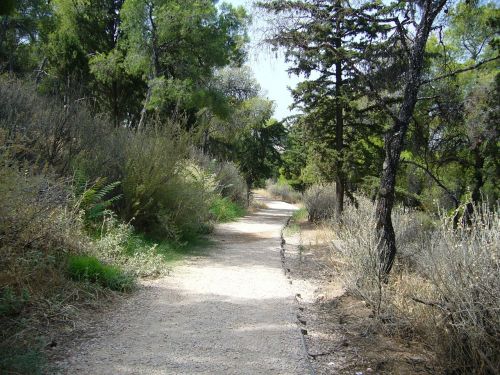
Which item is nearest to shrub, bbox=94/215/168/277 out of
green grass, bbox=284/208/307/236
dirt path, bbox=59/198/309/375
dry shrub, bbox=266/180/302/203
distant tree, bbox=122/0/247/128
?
dirt path, bbox=59/198/309/375

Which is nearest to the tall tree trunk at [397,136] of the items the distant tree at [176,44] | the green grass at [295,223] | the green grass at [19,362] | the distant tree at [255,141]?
the green grass at [19,362]

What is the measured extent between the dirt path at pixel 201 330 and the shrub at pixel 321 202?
30.6ft

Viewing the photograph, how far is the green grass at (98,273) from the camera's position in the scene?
18.3 feet

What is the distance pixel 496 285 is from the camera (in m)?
3.43

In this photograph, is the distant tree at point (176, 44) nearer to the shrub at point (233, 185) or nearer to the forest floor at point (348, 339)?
the shrub at point (233, 185)

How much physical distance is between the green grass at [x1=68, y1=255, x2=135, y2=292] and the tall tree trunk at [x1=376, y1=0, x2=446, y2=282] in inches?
136

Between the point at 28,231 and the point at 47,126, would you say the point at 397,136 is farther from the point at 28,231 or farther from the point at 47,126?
the point at 47,126

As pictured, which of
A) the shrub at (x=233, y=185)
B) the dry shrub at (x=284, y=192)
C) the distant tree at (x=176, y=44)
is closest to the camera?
the distant tree at (x=176, y=44)

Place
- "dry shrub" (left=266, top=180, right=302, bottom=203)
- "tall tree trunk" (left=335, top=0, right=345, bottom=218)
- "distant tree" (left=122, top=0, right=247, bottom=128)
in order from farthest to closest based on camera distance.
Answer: "dry shrub" (left=266, top=180, right=302, bottom=203) < "distant tree" (left=122, top=0, right=247, bottom=128) < "tall tree trunk" (left=335, top=0, right=345, bottom=218)

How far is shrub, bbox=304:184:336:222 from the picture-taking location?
16.8 metres

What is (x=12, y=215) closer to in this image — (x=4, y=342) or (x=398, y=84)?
(x=4, y=342)

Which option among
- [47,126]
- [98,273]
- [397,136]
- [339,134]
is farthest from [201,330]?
[339,134]

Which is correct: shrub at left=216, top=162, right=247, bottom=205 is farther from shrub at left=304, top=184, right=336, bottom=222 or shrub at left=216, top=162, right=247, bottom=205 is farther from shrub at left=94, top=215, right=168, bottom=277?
shrub at left=94, top=215, right=168, bottom=277

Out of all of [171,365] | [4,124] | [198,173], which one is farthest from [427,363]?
[198,173]
